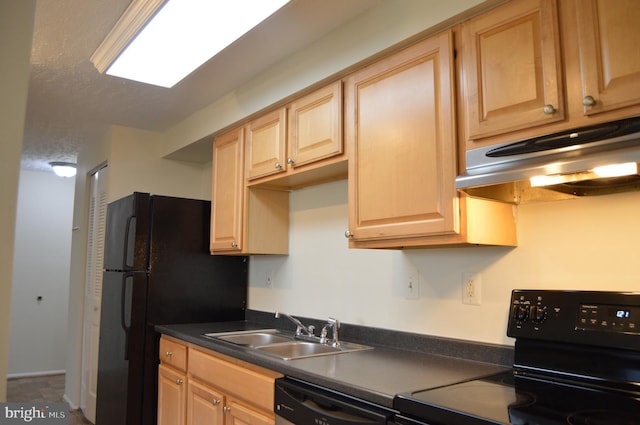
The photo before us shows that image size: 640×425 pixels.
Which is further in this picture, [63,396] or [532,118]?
[63,396]

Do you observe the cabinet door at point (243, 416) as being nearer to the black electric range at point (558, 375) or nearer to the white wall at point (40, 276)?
the black electric range at point (558, 375)

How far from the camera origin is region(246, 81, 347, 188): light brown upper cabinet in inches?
86.4

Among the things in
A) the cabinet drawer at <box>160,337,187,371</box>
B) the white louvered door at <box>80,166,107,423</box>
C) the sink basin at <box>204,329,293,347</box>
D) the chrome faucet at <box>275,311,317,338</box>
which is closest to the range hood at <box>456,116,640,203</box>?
the chrome faucet at <box>275,311,317,338</box>

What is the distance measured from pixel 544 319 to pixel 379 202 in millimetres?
724

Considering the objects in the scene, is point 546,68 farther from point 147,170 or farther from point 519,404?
point 147,170

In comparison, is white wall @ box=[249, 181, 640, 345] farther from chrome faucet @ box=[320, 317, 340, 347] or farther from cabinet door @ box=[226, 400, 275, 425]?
cabinet door @ box=[226, 400, 275, 425]

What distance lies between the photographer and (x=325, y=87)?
2.27 m

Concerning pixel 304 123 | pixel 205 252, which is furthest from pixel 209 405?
pixel 304 123

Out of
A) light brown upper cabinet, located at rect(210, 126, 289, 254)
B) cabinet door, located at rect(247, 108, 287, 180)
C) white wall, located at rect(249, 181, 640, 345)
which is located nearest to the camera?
white wall, located at rect(249, 181, 640, 345)

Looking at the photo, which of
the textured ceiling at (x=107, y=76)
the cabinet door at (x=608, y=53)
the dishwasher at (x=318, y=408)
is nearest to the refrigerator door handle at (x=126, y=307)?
the textured ceiling at (x=107, y=76)

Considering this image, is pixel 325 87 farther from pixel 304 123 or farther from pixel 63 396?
pixel 63 396

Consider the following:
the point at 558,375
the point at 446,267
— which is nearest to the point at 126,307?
the point at 446,267

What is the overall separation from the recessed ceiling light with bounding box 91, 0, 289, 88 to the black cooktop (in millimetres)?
1409

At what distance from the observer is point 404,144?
183 cm
